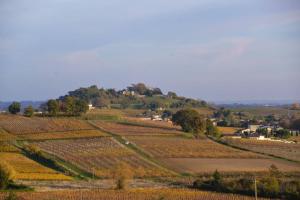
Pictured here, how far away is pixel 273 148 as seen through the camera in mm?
69562

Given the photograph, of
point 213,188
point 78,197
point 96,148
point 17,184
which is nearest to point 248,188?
point 213,188

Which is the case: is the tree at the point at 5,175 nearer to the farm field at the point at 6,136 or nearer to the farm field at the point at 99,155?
the farm field at the point at 99,155

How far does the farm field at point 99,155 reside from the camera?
50747 mm

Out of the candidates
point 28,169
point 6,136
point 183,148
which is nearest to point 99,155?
point 28,169

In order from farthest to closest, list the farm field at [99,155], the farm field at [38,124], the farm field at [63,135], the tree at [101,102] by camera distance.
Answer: the tree at [101,102], the farm field at [38,124], the farm field at [63,135], the farm field at [99,155]

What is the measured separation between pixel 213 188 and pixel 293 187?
6.68 m

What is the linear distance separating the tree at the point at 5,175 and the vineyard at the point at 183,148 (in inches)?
751

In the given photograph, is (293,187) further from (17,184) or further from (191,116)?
(191,116)

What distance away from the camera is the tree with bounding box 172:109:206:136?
79.2 m

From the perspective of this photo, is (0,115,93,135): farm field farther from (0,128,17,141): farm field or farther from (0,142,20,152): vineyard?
(0,142,20,152): vineyard

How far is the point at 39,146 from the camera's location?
2370 inches

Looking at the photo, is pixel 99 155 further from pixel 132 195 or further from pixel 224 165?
pixel 132 195

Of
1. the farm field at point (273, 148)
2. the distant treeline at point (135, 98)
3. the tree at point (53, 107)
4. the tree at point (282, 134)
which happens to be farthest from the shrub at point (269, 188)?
the distant treeline at point (135, 98)

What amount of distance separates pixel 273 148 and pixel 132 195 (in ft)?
117
